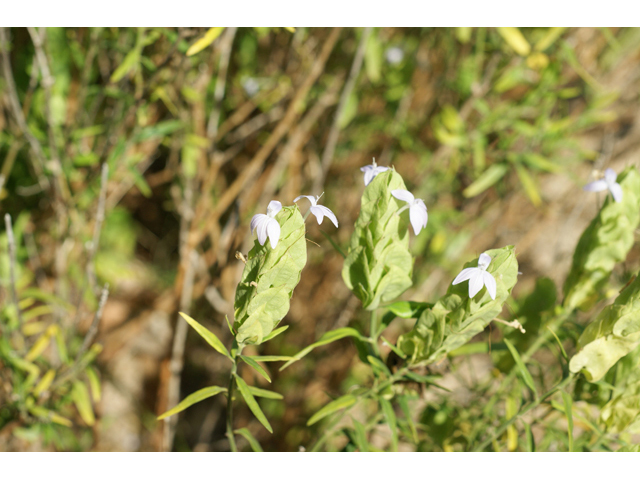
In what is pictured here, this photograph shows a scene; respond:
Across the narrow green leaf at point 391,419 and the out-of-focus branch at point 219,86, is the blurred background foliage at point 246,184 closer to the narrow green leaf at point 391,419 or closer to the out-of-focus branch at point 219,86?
the out-of-focus branch at point 219,86

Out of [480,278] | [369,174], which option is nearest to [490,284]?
[480,278]

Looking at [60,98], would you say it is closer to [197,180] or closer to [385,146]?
[197,180]

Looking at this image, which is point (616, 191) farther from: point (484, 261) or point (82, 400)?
point (82, 400)

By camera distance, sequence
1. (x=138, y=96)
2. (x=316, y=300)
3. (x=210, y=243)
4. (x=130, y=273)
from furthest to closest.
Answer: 1. (x=316, y=300)
2. (x=130, y=273)
3. (x=210, y=243)
4. (x=138, y=96)

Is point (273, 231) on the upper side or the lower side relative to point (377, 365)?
upper

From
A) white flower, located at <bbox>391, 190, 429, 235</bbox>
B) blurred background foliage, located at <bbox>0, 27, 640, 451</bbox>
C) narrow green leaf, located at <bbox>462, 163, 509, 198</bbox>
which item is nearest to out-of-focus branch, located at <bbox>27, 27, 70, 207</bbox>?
blurred background foliage, located at <bbox>0, 27, 640, 451</bbox>

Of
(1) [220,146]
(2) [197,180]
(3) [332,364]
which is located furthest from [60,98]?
(3) [332,364]

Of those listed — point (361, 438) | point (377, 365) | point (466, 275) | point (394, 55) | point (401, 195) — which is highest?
point (394, 55)
